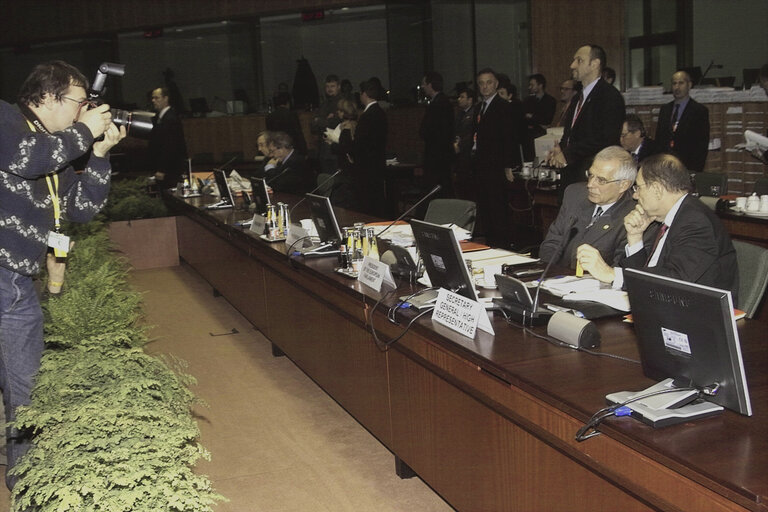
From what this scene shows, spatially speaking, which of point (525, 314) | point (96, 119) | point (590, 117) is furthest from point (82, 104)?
point (590, 117)

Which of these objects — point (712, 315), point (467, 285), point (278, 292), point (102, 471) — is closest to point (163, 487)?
point (102, 471)

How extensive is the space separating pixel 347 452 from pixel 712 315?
2042mm

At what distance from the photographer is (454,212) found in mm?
4336

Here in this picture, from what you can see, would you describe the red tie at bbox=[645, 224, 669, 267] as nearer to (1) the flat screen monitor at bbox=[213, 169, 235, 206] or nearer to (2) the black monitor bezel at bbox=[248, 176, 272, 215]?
(2) the black monitor bezel at bbox=[248, 176, 272, 215]

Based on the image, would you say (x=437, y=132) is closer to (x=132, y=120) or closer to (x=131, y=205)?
(x=131, y=205)

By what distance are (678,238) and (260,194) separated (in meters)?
3.05

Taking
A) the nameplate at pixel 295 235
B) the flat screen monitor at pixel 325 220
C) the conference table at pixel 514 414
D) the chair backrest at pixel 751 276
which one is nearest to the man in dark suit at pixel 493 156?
the nameplate at pixel 295 235

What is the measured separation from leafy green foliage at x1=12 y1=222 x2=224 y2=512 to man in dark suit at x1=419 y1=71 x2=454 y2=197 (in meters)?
5.20

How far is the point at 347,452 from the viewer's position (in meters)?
3.33

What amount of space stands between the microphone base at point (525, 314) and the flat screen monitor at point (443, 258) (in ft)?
0.36

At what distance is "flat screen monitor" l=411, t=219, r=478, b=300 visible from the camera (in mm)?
2486

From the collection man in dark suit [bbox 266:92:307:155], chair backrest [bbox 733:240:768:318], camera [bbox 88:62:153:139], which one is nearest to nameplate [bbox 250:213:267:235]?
camera [bbox 88:62:153:139]

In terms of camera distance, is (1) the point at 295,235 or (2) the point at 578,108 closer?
(1) the point at 295,235

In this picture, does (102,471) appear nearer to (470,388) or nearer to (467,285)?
(470,388)
